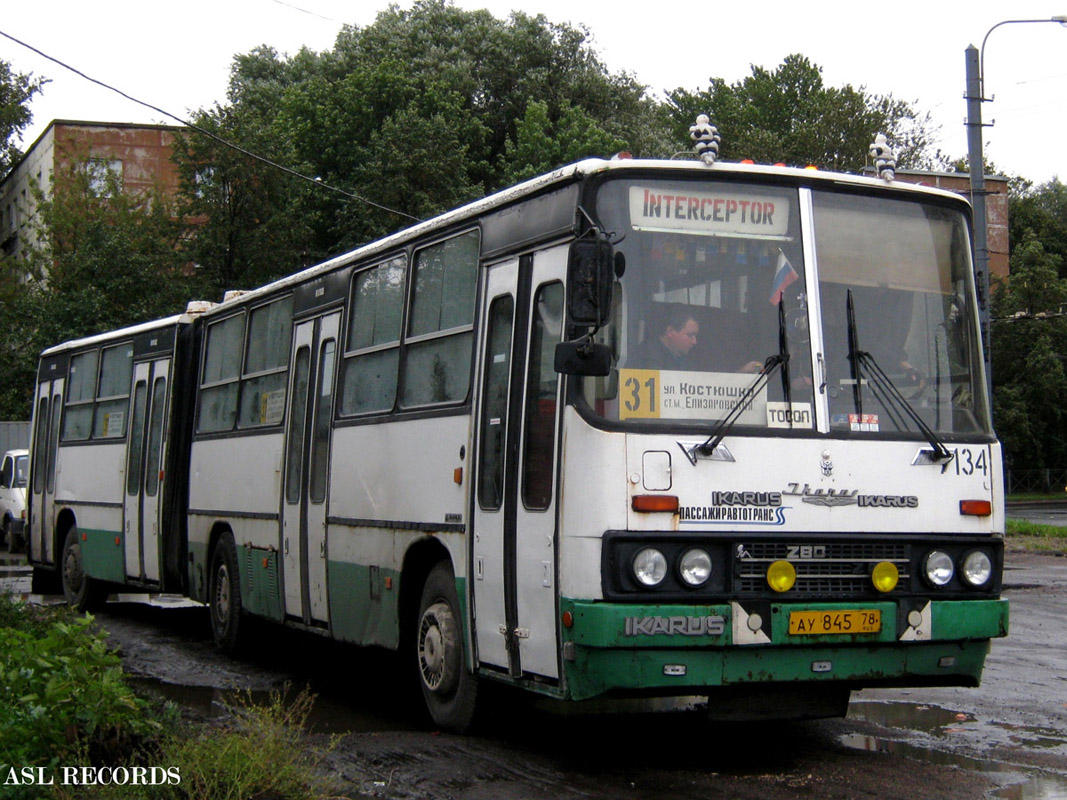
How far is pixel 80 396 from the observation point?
1780cm

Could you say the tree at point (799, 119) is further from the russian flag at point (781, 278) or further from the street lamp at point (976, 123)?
the russian flag at point (781, 278)

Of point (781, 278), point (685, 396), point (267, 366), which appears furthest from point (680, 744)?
point (267, 366)

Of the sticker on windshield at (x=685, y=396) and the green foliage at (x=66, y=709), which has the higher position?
the sticker on windshield at (x=685, y=396)

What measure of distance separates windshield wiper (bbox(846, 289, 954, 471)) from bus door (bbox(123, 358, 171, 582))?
918 cm

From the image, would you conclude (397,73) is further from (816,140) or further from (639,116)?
(816,140)

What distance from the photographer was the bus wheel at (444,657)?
27.6ft

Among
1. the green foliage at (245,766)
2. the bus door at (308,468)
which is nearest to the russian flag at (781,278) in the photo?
the green foliage at (245,766)

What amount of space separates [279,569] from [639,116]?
127ft

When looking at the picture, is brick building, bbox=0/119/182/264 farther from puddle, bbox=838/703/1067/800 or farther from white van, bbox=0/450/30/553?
puddle, bbox=838/703/1067/800

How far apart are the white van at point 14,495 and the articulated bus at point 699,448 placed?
2236 centimetres

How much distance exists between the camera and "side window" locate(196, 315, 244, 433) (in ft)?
44.2

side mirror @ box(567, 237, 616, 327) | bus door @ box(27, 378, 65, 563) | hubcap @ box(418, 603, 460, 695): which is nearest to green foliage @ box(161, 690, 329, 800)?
hubcap @ box(418, 603, 460, 695)

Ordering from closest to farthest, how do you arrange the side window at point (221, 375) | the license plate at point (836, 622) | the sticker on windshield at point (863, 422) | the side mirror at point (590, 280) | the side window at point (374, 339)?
A: 1. the side mirror at point (590, 280)
2. the license plate at point (836, 622)
3. the sticker on windshield at point (863, 422)
4. the side window at point (374, 339)
5. the side window at point (221, 375)

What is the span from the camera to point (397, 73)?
43.2m
